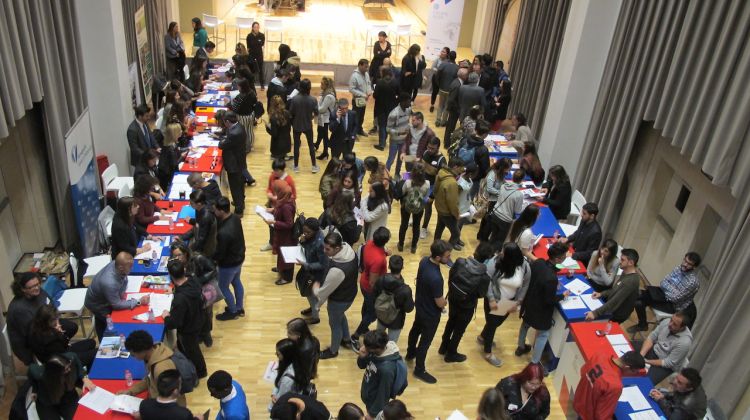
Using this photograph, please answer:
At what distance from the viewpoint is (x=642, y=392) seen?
17.3 ft

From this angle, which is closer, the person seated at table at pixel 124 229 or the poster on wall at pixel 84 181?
the person seated at table at pixel 124 229

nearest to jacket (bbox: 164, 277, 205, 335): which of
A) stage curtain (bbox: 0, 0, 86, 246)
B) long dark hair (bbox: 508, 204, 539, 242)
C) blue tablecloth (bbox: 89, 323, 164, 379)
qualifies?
blue tablecloth (bbox: 89, 323, 164, 379)

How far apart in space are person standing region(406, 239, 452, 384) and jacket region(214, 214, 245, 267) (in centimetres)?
190

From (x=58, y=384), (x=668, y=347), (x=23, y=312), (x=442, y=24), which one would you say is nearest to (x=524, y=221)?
(x=668, y=347)

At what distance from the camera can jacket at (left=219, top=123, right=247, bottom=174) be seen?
804 cm

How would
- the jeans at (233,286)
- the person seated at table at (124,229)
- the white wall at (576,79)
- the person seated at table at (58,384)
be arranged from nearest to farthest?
the person seated at table at (58,384), the person seated at table at (124,229), the jeans at (233,286), the white wall at (576,79)

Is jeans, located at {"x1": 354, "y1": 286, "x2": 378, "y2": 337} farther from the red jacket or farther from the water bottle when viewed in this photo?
the water bottle

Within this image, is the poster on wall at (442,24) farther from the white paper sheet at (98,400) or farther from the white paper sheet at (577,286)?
the white paper sheet at (98,400)

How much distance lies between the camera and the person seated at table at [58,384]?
446cm

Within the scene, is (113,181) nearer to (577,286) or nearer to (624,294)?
(577,286)

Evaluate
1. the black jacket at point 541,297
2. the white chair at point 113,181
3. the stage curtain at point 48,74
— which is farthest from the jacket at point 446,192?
the stage curtain at point 48,74

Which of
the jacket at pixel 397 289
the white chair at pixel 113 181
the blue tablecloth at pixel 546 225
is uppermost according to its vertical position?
the jacket at pixel 397 289

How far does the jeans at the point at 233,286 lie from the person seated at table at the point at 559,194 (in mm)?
4089

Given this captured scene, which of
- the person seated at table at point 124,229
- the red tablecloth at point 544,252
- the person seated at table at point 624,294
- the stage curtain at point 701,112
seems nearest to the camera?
the stage curtain at point 701,112
